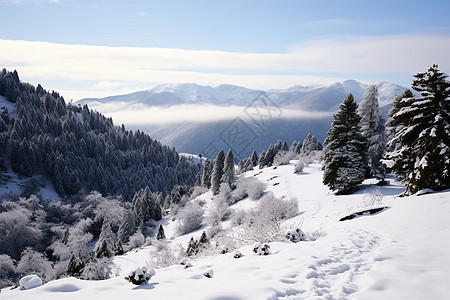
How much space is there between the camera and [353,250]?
8.94 meters

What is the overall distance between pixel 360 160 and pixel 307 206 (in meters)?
7.47

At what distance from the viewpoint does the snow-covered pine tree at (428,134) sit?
50.8 feet

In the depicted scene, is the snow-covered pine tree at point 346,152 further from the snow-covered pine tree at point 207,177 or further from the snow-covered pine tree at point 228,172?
the snow-covered pine tree at point 207,177

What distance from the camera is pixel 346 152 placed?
90.6 feet

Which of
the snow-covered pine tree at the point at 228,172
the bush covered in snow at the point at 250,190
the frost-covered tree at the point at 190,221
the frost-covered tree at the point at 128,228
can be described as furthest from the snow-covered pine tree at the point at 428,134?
the frost-covered tree at the point at 128,228

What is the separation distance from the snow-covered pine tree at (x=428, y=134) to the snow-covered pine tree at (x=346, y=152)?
10.1m

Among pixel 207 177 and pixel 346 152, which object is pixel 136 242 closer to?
pixel 207 177

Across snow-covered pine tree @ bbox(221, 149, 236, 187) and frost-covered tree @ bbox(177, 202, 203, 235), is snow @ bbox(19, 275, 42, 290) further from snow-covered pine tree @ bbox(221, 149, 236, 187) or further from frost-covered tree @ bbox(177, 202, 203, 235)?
snow-covered pine tree @ bbox(221, 149, 236, 187)

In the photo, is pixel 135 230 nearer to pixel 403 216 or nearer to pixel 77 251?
pixel 77 251

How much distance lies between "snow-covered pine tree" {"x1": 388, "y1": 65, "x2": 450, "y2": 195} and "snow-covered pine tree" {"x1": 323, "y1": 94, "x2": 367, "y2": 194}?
33.0ft

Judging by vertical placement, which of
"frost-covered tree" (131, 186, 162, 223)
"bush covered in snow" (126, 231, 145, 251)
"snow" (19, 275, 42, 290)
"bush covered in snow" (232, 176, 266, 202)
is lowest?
"bush covered in snow" (126, 231, 145, 251)

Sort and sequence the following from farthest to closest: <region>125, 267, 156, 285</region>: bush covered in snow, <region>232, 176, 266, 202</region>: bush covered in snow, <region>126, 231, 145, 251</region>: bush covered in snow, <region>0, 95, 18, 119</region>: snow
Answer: <region>0, 95, 18, 119</region>: snow < <region>126, 231, 145, 251</region>: bush covered in snow < <region>232, 176, 266, 202</region>: bush covered in snow < <region>125, 267, 156, 285</region>: bush covered in snow

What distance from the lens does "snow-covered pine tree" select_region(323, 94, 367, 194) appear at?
1069 inches

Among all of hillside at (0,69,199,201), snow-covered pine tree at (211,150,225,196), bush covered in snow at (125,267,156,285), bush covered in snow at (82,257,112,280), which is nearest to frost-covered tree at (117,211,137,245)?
snow-covered pine tree at (211,150,225,196)
